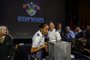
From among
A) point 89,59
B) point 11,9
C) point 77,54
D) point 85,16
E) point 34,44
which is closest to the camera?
point 89,59

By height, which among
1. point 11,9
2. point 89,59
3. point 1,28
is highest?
point 11,9

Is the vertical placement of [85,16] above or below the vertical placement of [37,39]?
above

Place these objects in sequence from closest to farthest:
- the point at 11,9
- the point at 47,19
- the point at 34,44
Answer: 1. the point at 34,44
2. the point at 11,9
3. the point at 47,19

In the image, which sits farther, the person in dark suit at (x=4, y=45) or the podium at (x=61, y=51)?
the person in dark suit at (x=4, y=45)

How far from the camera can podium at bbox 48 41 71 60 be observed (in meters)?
3.43

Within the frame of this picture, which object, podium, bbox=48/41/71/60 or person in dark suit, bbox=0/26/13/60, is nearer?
podium, bbox=48/41/71/60

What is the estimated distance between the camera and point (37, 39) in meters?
4.77

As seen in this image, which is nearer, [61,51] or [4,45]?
[61,51]

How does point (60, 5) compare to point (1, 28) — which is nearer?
point (1, 28)

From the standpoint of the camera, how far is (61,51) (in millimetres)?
3439

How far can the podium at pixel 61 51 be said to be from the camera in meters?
3.43

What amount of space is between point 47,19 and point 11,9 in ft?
5.36

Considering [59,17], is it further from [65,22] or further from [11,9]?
[11,9]

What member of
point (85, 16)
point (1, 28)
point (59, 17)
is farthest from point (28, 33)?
point (1, 28)
